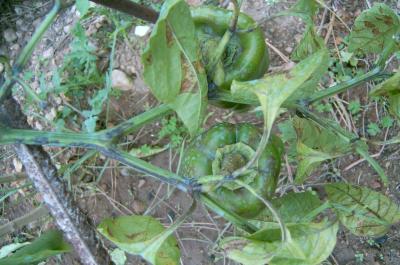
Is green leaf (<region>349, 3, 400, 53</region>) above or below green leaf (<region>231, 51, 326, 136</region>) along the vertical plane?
below

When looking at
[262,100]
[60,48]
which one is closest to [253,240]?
[262,100]

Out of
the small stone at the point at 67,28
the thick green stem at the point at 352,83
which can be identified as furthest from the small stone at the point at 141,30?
the thick green stem at the point at 352,83

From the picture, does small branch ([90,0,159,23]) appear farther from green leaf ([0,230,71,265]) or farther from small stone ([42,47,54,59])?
small stone ([42,47,54,59])

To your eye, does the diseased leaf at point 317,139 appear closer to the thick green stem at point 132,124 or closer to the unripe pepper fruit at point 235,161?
the unripe pepper fruit at point 235,161

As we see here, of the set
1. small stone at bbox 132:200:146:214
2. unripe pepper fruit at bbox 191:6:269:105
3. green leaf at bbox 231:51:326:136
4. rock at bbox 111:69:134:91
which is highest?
green leaf at bbox 231:51:326:136

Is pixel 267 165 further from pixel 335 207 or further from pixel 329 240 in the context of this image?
pixel 329 240

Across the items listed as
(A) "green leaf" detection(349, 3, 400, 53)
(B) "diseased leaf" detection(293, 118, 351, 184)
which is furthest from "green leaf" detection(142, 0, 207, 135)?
(A) "green leaf" detection(349, 3, 400, 53)
